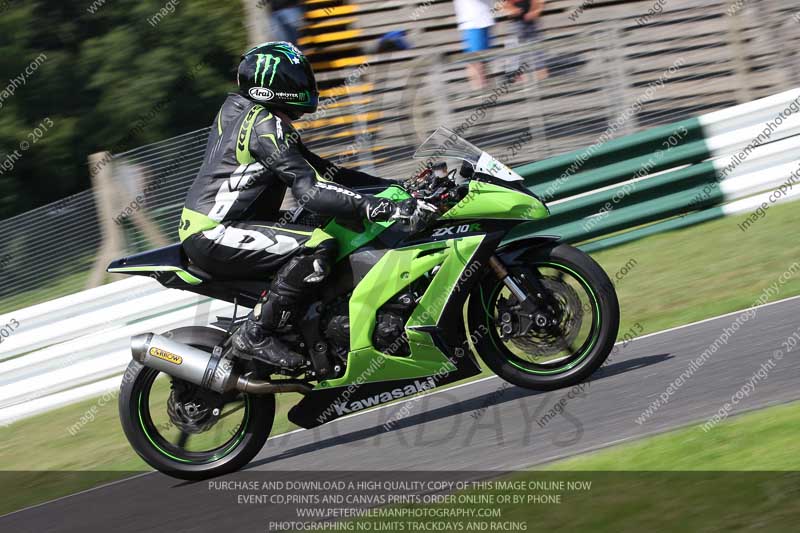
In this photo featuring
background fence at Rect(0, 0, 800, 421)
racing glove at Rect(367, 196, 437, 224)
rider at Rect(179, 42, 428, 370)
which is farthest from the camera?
background fence at Rect(0, 0, 800, 421)

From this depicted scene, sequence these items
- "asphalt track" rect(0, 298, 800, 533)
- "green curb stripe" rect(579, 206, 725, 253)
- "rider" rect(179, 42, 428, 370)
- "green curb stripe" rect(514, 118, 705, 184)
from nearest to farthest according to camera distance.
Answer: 1. "asphalt track" rect(0, 298, 800, 533)
2. "rider" rect(179, 42, 428, 370)
3. "green curb stripe" rect(579, 206, 725, 253)
4. "green curb stripe" rect(514, 118, 705, 184)

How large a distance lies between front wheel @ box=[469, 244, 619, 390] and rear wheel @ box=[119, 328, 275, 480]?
1.28m

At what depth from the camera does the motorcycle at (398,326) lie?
5848 mm

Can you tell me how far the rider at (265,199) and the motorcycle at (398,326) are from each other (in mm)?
117

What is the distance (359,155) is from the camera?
33.2 ft

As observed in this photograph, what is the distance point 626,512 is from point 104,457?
4.17m

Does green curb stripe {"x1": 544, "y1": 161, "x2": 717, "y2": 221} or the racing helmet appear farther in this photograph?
green curb stripe {"x1": 544, "y1": 161, "x2": 717, "y2": 221}

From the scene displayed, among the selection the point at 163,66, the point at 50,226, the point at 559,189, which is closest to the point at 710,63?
the point at 559,189

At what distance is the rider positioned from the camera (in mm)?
5738

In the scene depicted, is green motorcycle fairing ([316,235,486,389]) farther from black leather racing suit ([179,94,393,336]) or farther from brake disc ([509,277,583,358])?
brake disc ([509,277,583,358])

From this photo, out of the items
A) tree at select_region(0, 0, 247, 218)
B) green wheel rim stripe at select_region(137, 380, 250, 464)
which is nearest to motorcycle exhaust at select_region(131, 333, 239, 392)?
green wheel rim stripe at select_region(137, 380, 250, 464)

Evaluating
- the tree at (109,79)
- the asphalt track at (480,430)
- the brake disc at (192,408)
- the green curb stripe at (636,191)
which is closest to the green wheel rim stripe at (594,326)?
the asphalt track at (480,430)

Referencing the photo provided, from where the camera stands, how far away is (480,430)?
5805mm

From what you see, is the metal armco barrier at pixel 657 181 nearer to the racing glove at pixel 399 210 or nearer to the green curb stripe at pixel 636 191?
the green curb stripe at pixel 636 191
